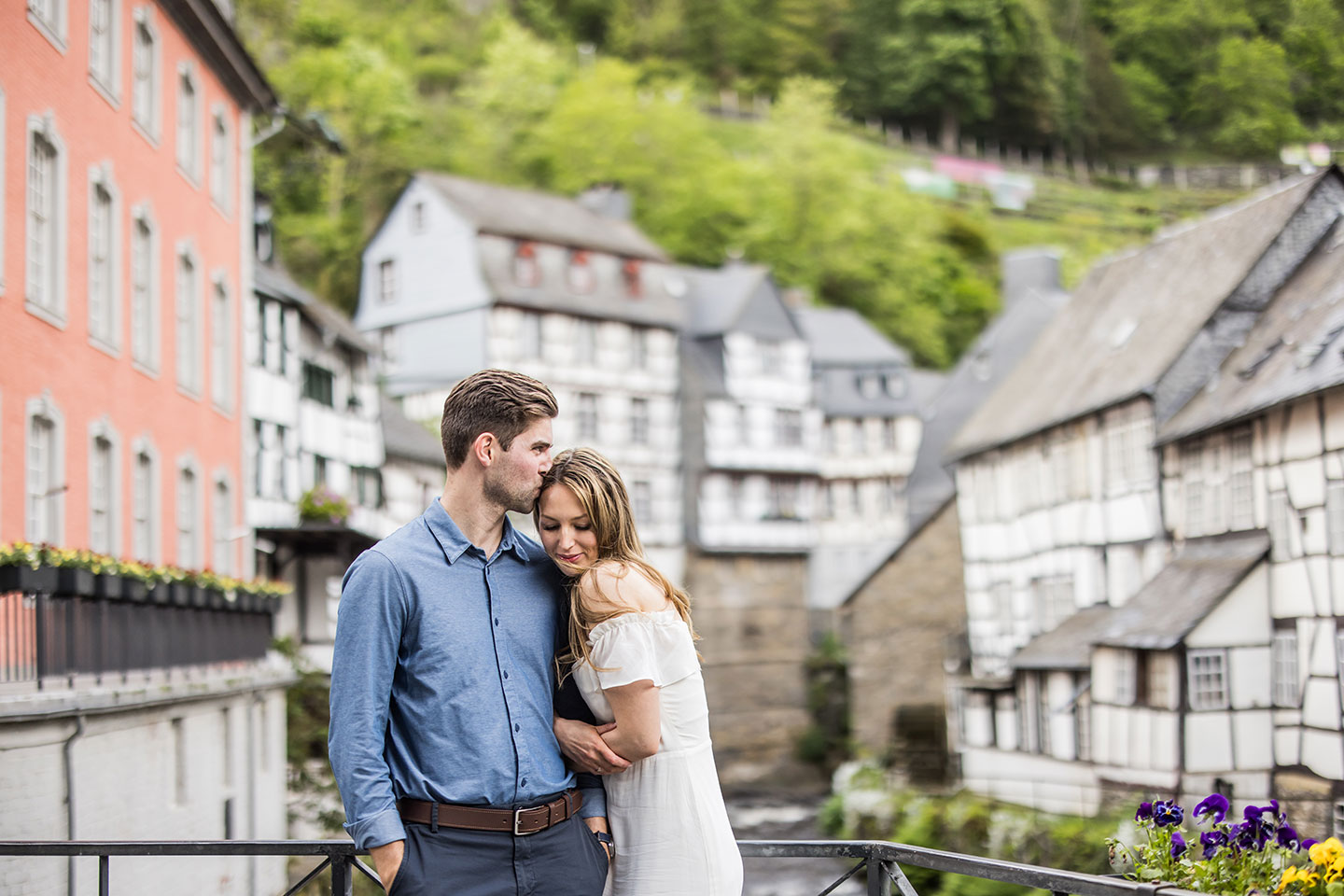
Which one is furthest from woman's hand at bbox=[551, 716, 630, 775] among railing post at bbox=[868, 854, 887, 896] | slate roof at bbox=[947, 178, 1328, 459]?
slate roof at bbox=[947, 178, 1328, 459]

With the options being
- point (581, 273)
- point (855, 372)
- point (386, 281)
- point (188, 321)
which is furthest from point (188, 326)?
point (855, 372)

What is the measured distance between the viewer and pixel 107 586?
12.2m

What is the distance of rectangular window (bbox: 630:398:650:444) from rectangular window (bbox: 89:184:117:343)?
1019 inches

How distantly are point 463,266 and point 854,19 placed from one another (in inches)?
2056

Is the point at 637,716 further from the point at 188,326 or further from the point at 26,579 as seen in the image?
the point at 188,326

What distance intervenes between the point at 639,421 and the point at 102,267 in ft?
86.3

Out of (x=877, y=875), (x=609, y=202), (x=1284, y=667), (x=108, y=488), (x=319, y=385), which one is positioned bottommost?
(x=1284, y=667)

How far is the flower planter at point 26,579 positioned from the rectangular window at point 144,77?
314 inches

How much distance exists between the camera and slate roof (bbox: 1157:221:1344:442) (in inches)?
749

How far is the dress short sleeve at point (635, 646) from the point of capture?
4.03m

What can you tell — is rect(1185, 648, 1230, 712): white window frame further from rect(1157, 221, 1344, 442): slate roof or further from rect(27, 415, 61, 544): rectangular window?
rect(27, 415, 61, 544): rectangular window

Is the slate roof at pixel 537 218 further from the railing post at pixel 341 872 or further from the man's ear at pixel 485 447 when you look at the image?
the man's ear at pixel 485 447

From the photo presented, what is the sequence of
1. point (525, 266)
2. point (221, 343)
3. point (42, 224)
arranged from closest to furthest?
point (42, 224)
point (221, 343)
point (525, 266)

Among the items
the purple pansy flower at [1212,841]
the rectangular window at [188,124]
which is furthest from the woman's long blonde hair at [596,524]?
the rectangular window at [188,124]
